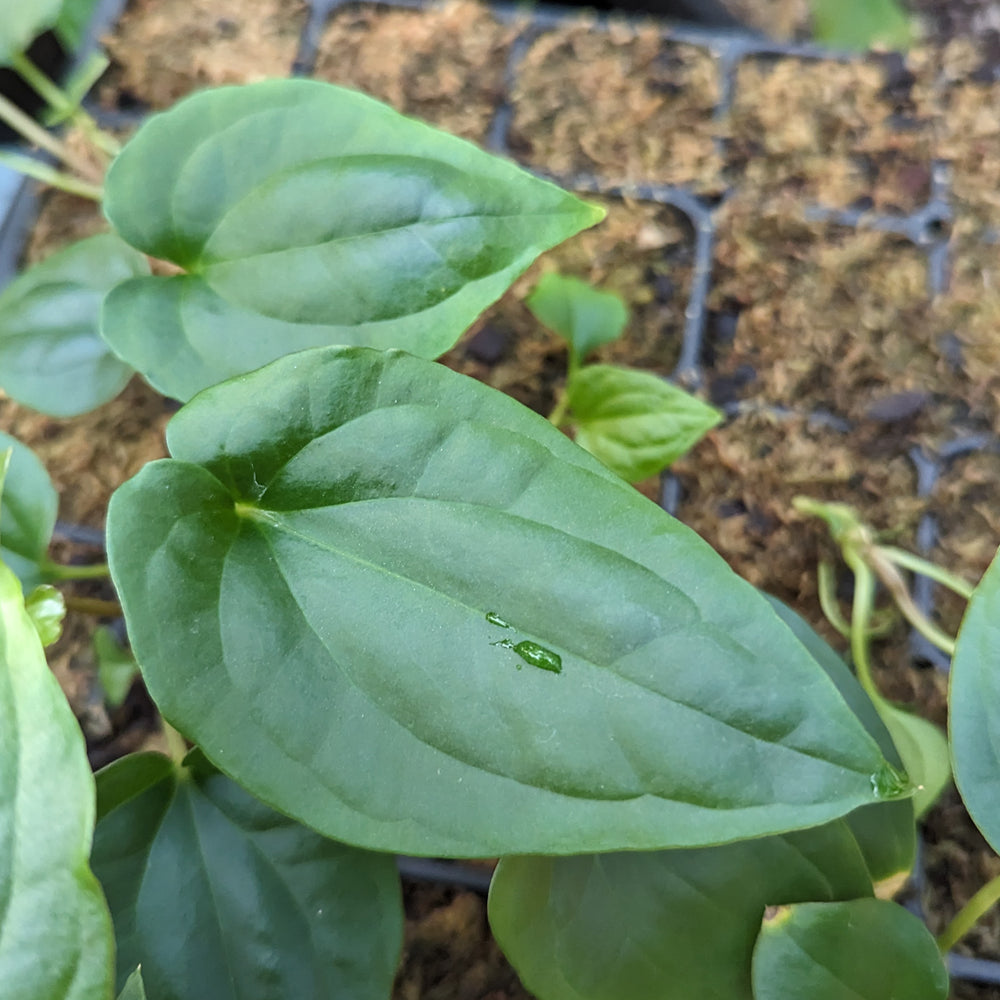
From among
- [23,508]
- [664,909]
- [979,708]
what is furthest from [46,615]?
[979,708]

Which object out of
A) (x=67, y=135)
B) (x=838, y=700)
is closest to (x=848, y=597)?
(x=838, y=700)

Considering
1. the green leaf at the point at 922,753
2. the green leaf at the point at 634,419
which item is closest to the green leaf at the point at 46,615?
the green leaf at the point at 634,419

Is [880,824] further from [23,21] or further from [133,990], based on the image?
[23,21]

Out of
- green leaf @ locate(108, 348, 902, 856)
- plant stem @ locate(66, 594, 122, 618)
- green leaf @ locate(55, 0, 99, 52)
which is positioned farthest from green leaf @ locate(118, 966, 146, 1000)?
green leaf @ locate(55, 0, 99, 52)

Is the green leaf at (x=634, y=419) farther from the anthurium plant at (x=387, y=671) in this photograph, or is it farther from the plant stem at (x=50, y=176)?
the plant stem at (x=50, y=176)

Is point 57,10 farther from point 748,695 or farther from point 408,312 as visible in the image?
point 748,695

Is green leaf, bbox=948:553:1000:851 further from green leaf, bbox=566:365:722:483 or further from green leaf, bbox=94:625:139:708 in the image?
green leaf, bbox=94:625:139:708
